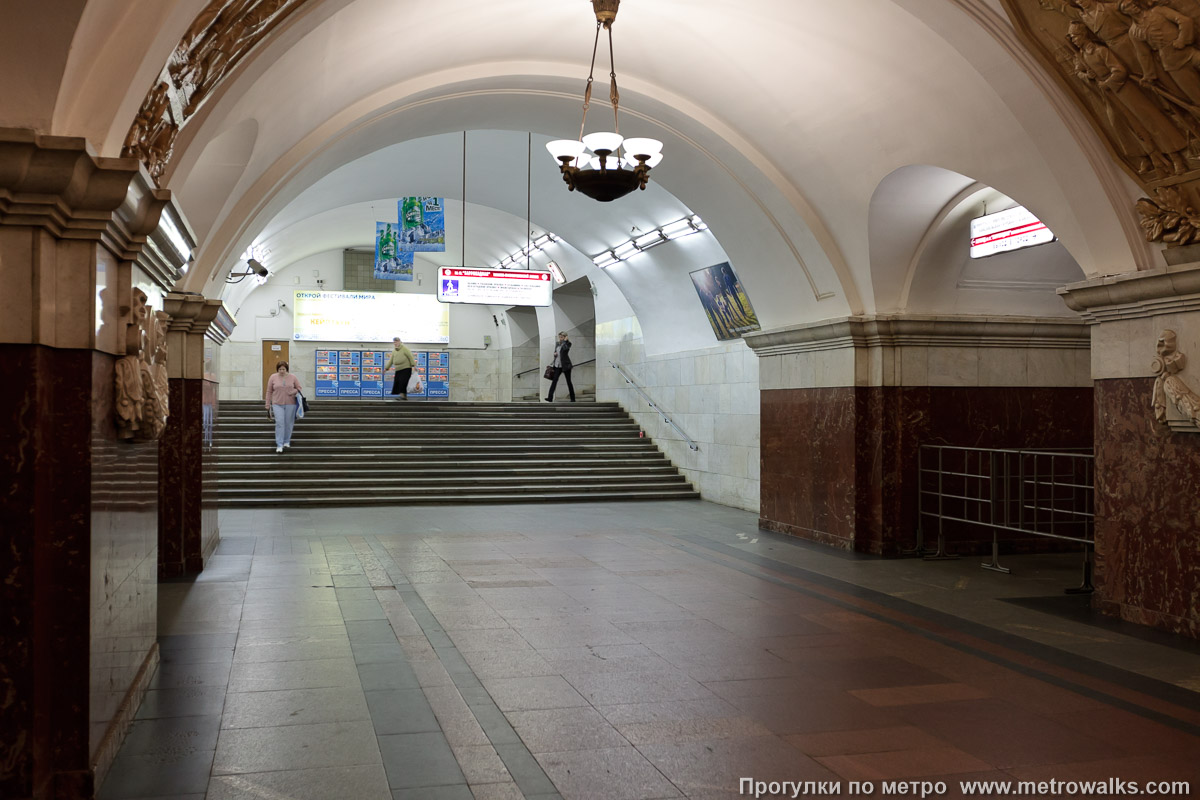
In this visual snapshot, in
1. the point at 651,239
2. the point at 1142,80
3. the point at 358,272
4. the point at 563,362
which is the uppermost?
the point at 358,272

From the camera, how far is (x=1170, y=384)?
5730 millimetres

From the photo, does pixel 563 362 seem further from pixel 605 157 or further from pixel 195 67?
pixel 195 67

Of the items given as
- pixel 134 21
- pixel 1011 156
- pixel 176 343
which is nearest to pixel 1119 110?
pixel 1011 156

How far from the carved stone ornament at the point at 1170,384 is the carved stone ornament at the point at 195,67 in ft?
16.7

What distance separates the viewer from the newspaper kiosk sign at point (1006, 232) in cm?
800

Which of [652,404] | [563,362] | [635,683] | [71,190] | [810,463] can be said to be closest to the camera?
[71,190]

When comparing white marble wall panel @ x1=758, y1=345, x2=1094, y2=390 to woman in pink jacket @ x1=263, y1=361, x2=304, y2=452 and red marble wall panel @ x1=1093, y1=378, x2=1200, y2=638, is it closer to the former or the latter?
red marble wall panel @ x1=1093, y1=378, x2=1200, y2=638

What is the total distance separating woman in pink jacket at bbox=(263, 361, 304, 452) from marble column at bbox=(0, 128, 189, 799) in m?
11.6

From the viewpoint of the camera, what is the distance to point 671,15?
23.7ft

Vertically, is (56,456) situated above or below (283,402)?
below

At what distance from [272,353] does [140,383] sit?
22215 millimetres

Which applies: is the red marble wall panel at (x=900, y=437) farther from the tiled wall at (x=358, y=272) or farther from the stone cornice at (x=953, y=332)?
the tiled wall at (x=358, y=272)

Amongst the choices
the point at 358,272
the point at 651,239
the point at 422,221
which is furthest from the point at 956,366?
the point at 358,272

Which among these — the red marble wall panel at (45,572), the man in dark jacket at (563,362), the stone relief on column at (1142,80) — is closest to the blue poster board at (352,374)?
the man in dark jacket at (563,362)
